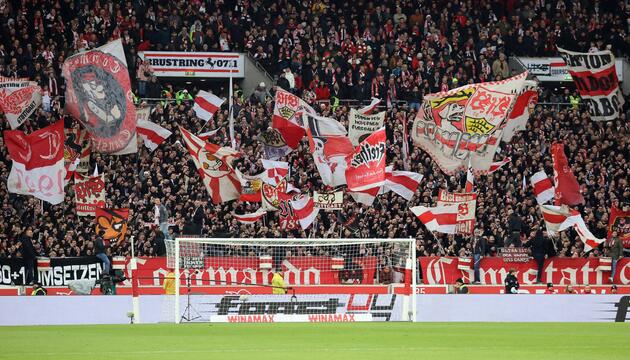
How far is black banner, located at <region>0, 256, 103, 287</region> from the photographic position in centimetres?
3388

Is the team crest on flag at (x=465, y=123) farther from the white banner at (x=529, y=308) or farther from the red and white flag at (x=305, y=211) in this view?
the white banner at (x=529, y=308)

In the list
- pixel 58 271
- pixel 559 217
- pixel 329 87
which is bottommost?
pixel 58 271

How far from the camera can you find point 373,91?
4438 cm

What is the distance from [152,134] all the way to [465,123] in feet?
31.8

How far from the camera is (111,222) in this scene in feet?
112

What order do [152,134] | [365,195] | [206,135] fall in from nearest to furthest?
1. [365,195]
2. [206,135]
3. [152,134]

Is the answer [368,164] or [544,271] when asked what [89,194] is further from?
[544,271]

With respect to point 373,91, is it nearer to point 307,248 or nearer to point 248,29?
point 248,29

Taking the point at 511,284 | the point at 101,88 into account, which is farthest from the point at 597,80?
the point at 101,88

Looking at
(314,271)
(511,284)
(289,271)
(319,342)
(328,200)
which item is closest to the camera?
(319,342)

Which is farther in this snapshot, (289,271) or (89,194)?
(89,194)

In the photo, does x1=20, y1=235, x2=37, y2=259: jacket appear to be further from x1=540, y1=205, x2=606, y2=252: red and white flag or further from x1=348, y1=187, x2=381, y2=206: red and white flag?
x1=540, y1=205, x2=606, y2=252: red and white flag

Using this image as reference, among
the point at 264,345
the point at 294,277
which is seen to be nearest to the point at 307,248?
the point at 294,277

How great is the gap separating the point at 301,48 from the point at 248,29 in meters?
2.77
